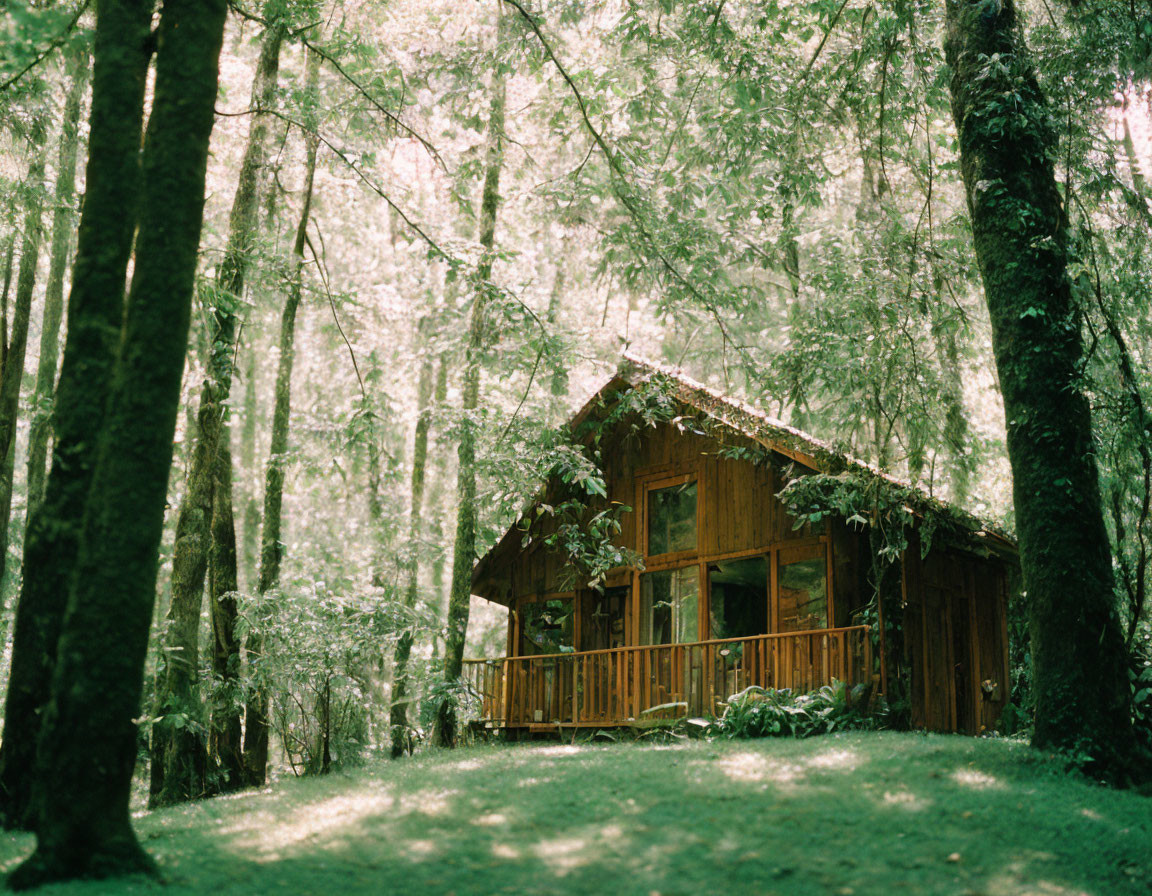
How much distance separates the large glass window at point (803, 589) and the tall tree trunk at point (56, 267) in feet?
32.3

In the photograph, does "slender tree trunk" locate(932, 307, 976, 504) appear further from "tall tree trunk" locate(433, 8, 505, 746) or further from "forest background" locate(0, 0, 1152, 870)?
"tall tree trunk" locate(433, 8, 505, 746)

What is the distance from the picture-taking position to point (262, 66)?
13484 mm

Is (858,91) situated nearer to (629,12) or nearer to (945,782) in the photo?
(629,12)

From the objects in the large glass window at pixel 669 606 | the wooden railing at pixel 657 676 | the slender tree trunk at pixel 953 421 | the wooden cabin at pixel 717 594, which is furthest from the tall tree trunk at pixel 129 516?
the large glass window at pixel 669 606

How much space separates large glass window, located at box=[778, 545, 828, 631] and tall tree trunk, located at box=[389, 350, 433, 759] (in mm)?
5285

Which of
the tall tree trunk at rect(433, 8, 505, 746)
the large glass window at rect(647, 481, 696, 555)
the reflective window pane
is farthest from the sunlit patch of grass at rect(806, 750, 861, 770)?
the tall tree trunk at rect(433, 8, 505, 746)

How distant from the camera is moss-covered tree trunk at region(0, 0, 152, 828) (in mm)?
5828

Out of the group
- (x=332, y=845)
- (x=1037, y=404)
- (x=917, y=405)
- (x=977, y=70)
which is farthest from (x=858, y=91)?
(x=332, y=845)

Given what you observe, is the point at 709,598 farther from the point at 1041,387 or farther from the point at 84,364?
the point at 84,364

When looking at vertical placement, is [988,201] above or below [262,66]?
below

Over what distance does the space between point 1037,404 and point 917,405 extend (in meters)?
3.42

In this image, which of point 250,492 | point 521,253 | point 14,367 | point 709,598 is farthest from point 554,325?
point 250,492

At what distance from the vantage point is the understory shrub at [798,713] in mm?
10953

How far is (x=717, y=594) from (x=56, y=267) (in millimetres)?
11706
